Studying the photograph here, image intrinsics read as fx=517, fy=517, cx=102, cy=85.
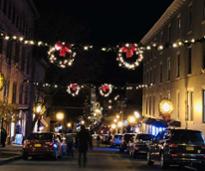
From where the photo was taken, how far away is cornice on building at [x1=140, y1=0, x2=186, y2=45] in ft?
139

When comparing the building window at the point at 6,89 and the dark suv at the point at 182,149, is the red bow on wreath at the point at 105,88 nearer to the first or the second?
the building window at the point at 6,89

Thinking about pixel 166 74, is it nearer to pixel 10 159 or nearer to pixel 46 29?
pixel 46 29

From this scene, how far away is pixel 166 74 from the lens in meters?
46.8

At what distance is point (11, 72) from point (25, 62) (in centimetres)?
800

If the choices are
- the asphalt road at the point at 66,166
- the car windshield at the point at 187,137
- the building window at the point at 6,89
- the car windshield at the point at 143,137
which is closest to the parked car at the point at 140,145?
the car windshield at the point at 143,137

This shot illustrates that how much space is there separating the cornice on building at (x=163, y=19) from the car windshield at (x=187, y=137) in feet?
66.5

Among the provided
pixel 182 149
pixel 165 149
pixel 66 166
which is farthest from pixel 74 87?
pixel 182 149

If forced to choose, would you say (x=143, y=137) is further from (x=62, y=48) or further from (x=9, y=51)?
(x=9, y=51)

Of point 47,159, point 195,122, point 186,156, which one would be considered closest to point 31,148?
point 47,159

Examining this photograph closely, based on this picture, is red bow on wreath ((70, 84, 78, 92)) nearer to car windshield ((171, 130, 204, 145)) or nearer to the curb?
the curb

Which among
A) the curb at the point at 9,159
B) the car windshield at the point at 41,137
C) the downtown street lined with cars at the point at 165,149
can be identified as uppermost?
the car windshield at the point at 41,137

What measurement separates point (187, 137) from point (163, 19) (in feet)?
92.1

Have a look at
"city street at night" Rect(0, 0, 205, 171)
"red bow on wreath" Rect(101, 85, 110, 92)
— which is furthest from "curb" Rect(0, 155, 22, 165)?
"red bow on wreath" Rect(101, 85, 110, 92)

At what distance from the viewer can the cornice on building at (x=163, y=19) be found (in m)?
42.4
